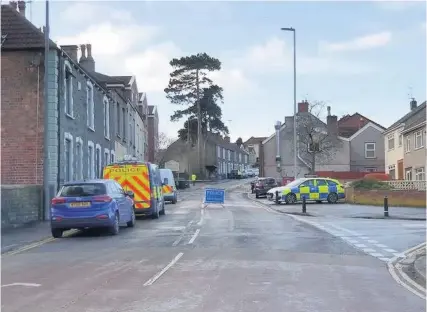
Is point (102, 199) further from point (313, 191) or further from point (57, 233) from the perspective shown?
point (313, 191)

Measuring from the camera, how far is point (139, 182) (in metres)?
23.4

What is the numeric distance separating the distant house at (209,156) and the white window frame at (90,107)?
48.2 meters

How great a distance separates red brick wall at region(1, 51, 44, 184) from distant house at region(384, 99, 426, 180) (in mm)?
28185

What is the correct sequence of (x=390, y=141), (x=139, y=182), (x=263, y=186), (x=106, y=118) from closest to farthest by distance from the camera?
(x=139, y=182)
(x=106, y=118)
(x=263, y=186)
(x=390, y=141)

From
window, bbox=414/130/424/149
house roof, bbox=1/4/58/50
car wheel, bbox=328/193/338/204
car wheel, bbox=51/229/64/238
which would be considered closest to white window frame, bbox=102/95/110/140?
house roof, bbox=1/4/58/50

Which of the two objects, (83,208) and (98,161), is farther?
(98,161)

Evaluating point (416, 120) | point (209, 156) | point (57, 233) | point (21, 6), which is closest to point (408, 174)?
point (416, 120)

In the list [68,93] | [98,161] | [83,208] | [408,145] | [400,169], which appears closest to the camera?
[83,208]

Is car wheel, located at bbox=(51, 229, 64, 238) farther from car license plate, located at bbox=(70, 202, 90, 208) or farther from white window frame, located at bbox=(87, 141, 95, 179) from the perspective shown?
white window frame, located at bbox=(87, 141, 95, 179)

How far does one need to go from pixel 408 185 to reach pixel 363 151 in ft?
116

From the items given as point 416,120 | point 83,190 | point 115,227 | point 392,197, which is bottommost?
point 115,227

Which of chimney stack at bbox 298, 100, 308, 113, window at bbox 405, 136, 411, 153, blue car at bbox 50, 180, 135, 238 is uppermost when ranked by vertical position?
chimney stack at bbox 298, 100, 308, 113

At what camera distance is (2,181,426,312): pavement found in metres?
7.67

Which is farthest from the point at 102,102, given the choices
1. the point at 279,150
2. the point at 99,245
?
the point at 279,150
